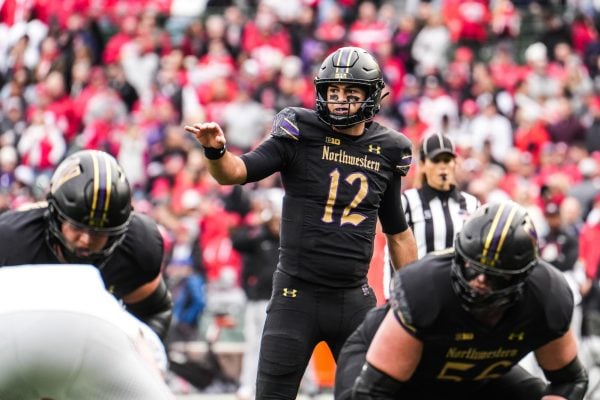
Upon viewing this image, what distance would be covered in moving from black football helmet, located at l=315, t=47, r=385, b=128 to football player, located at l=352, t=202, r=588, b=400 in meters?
1.51

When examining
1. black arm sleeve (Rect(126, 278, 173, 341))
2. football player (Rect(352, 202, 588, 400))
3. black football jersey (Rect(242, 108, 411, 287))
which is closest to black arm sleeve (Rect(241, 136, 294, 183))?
black football jersey (Rect(242, 108, 411, 287))

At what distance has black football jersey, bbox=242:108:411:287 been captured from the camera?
616 cm

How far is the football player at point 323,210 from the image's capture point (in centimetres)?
610

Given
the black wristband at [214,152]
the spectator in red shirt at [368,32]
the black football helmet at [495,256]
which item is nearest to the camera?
the black football helmet at [495,256]

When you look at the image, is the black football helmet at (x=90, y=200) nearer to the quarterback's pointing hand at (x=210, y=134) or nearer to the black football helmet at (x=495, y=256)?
the quarterback's pointing hand at (x=210, y=134)

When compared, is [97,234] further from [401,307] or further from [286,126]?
[286,126]

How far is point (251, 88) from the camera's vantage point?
15.6 metres

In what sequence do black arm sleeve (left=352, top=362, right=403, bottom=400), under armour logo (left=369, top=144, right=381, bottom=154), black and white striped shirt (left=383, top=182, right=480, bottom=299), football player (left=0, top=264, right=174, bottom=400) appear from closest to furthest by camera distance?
football player (left=0, top=264, right=174, bottom=400), black arm sleeve (left=352, top=362, right=403, bottom=400), under armour logo (left=369, top=144, right=381, bottom=154), black and white striped shirt (left=383, top=182, right=480, bottom=299)

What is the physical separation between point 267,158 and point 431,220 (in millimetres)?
1887

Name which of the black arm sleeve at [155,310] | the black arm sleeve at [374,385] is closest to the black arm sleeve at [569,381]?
the black arm sleeve at [374,385]

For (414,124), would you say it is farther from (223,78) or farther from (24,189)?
(24,189)

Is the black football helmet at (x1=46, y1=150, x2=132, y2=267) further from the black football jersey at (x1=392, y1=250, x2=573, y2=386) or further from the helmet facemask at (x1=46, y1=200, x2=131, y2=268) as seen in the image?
the black football jersey at (x1=392, y1=250, x2=573, y2=386)

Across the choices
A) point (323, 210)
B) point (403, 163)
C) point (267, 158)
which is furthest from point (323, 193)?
point (403, 163)

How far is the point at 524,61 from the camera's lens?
54.2 feet
